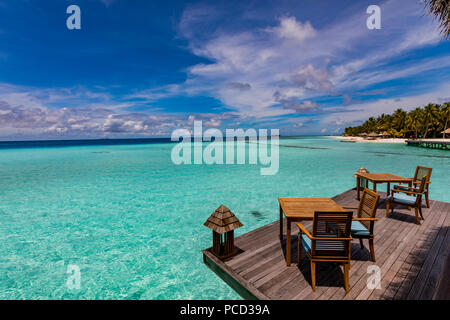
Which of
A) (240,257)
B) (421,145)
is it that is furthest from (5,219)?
(421,145)

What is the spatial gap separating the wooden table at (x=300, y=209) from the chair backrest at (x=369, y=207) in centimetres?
46

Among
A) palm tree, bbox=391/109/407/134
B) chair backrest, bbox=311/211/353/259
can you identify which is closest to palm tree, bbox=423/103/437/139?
palm tree, bbox=391/109/407/134

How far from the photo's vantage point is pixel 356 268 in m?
3.50

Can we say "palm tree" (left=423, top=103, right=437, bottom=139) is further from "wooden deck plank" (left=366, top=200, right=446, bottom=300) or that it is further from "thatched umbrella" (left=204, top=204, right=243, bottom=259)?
"thatched umbrella" (left=204, top=204, right=243, bottom=259)

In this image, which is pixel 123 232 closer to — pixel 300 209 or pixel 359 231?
pixel 300 209

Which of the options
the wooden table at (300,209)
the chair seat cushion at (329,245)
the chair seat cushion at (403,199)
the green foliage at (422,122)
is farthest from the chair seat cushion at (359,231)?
the green foliage at (422,122)

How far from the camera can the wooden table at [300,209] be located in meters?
3.52

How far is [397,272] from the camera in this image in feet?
11.0

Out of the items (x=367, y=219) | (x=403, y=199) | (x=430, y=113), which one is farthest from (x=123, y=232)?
(x=430, y=113)

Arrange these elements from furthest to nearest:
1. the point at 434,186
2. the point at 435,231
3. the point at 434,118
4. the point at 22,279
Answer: the point at 434,118, the point at 434,186, the point at 435,231, the point at 22,279

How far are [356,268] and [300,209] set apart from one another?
1339 mm
